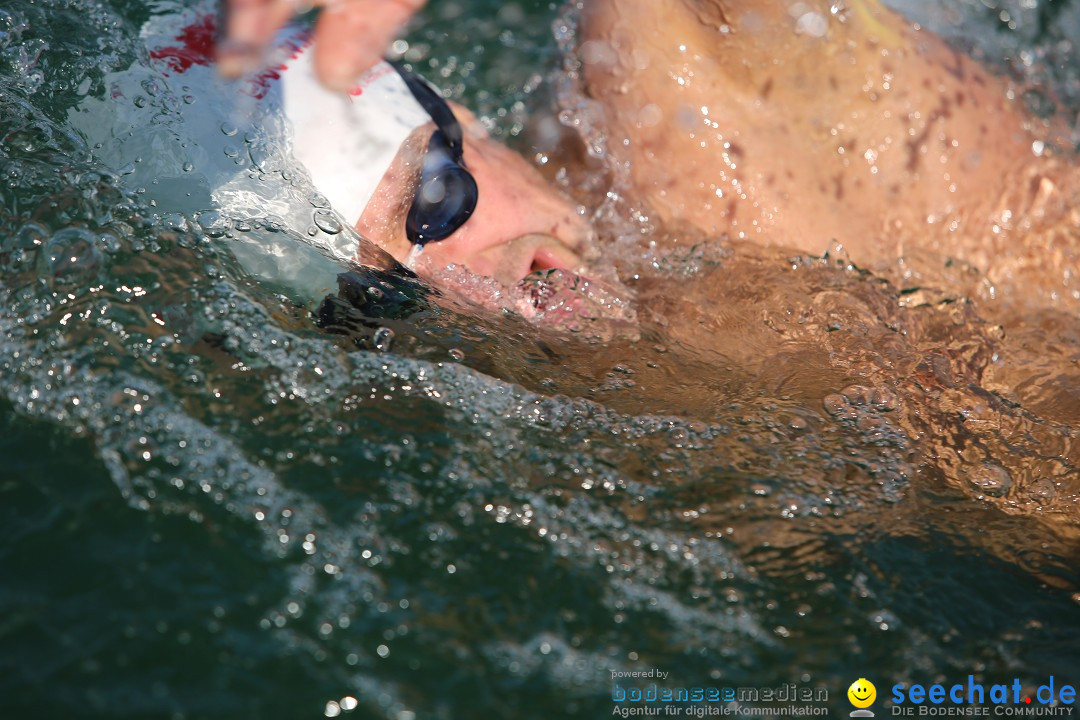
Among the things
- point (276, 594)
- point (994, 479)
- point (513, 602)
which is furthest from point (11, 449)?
point (994, 479)

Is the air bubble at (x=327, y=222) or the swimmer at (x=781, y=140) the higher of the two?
the swimmer at (x=781, y=140)

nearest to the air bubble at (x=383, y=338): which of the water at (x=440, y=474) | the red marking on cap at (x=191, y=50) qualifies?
the water at (x=440, y=474)

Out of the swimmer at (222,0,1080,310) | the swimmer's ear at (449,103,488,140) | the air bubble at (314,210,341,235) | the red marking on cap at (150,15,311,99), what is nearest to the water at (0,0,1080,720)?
the air bubble at (314,210,341,235)

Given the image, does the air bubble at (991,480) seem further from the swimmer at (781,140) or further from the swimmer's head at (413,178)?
the swimmer's head at (413,178)

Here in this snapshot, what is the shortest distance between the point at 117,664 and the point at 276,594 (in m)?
0.22

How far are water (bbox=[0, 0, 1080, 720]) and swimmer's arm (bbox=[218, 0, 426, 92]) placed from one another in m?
0.20

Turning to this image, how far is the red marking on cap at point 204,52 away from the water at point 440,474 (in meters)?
0.11

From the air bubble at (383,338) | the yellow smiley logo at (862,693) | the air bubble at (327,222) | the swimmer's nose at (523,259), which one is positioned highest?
the air bubble at (327,222)

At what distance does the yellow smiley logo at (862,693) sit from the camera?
51.2 inches

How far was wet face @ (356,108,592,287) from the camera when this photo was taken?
1931mm

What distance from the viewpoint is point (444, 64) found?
11.0ft

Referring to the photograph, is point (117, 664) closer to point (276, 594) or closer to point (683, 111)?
point (276, 594)

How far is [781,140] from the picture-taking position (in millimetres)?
2152

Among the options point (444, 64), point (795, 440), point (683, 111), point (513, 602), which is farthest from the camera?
point (444, 64)
